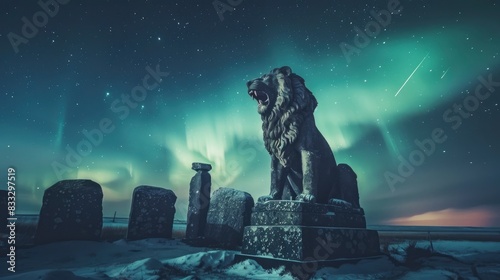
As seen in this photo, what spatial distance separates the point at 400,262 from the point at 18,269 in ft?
19.9

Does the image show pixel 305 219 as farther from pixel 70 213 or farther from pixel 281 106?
pixel 70 213

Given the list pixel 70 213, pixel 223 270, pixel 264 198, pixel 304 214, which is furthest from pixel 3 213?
pixel 304 214

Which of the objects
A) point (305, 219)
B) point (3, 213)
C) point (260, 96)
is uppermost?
point (260, 96)

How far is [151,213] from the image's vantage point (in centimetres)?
807

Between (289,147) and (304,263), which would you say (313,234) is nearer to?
(304,263)

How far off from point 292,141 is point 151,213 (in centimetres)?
573

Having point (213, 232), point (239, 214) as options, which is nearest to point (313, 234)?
point (239, 214)

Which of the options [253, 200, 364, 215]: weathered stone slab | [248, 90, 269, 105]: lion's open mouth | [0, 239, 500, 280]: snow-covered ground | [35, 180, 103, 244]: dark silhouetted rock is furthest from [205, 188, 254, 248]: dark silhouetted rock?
[248, 90, 269, 105]: lion's open mouth

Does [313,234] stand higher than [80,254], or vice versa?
[313,234]

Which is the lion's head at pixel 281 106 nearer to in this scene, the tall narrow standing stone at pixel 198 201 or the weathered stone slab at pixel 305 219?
the weathered stone slab at pixel 305 219

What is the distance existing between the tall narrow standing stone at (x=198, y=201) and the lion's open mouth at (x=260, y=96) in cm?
515

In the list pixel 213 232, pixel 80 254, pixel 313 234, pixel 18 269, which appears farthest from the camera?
pixel 213 232

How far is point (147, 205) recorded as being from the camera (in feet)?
26.5

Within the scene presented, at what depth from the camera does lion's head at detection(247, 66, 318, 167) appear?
14.1ft
